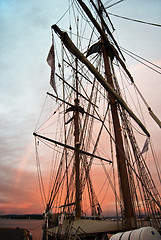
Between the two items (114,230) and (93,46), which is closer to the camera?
(114,230)

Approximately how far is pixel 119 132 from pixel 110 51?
6567 mm

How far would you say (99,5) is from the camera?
12.1m

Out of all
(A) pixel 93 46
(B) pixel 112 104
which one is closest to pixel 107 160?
(B) pixel 112 104

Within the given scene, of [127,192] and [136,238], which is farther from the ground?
[127,192]

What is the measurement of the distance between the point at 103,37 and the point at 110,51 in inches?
55.5

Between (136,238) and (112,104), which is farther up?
(112,104)

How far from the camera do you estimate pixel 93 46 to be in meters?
12.3

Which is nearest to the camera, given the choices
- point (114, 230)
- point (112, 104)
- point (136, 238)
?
point (136, 238)

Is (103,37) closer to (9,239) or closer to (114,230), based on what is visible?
(114,230)

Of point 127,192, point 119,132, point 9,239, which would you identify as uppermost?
point 119,132

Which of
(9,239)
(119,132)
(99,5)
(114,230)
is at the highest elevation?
(99,5)

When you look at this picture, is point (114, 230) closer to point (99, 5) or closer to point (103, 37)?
point (103, 37)

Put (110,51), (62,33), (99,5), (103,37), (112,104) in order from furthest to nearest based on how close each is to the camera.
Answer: (99,5) → (110,51) → (103,37) → (112,104) → (62,33)

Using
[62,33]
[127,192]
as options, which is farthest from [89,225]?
[62,33]
